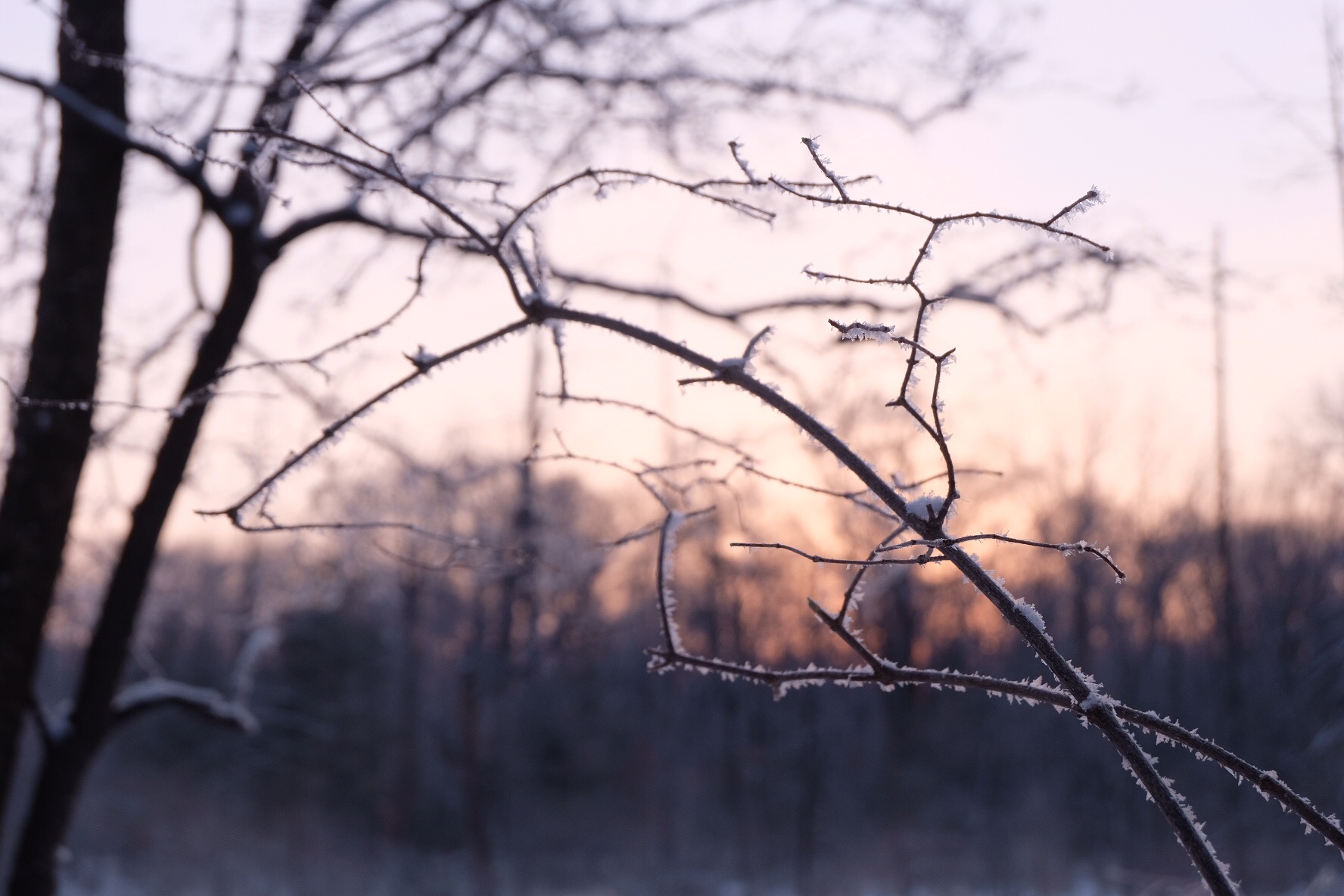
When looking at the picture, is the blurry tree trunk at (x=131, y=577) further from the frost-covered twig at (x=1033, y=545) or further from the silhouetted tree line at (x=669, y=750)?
the silhouetted tree line at (x=669, y=750)

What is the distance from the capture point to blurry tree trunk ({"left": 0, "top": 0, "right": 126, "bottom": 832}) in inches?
139

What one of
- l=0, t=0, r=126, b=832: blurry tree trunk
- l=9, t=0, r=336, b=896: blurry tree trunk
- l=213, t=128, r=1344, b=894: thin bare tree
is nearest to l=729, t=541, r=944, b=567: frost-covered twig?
l=213, t=128, r=1344, b=894: thin bare tree

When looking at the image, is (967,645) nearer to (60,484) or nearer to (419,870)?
(419,870)

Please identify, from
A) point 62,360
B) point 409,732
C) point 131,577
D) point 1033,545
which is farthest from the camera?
point 409,732

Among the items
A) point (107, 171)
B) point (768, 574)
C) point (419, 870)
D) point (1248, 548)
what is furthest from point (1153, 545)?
point (107, 171)

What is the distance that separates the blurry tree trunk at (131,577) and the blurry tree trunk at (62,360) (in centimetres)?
29

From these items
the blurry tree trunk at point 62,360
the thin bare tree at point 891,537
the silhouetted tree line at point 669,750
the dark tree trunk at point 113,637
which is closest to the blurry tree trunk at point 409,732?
the silhouetted tree line at point 669,750

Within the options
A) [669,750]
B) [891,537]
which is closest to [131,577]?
[891,537]

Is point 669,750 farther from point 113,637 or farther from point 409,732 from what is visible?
point 113,637

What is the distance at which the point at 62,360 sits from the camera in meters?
3.60

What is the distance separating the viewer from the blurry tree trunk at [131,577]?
391 centimetres

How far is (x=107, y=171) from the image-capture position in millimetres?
3807

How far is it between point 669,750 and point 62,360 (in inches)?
1040

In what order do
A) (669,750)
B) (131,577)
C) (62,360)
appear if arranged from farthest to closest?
1. (669,750)
2. (131,577)
3. (62,360)
